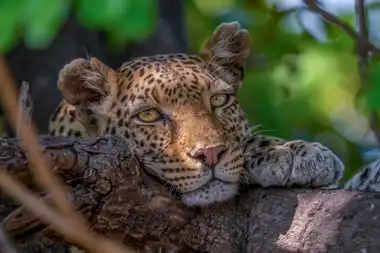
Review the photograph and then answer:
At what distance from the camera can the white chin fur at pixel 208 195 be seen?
138 inches

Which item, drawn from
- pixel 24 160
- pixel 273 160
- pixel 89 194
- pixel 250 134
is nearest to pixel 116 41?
pixel 250 134

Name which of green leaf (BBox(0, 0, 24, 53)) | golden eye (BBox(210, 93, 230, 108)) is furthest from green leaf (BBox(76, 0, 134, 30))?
golden eye (BBox(210, 93, 230, 108))

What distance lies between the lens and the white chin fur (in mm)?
3496

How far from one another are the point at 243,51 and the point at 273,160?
85cm

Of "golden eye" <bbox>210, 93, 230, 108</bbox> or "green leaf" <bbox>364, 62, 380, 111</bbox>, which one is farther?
"golden eye" <bbox>210, 93, 230, 108</bbox>

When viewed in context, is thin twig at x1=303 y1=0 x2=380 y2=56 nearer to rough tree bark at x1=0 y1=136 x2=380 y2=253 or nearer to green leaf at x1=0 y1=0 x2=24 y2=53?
rough tree bark at x1=0 y1=136 x2=380 y2=253

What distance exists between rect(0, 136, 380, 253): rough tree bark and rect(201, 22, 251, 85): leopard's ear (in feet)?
2.67

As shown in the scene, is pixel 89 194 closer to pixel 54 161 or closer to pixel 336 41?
pixel 54 161

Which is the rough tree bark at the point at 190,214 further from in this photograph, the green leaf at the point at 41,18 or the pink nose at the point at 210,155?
the green leaf at the point at 41,18

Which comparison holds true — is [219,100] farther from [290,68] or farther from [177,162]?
[290,68]

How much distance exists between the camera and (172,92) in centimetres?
388

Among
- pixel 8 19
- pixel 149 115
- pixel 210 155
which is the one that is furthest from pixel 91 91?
pixel 8 19

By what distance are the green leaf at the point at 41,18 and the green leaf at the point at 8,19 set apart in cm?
4

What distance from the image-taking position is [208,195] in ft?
11.5
